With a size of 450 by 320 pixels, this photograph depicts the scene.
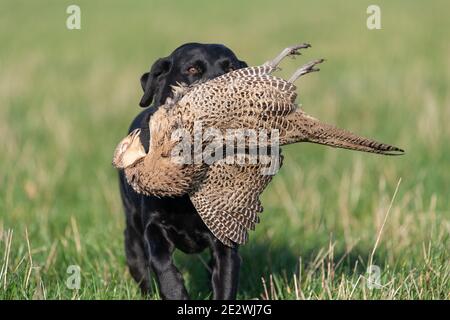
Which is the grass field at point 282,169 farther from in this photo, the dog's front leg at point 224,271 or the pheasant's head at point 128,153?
the pheasant's head at point 128,153

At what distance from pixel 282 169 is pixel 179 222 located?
13.4ft

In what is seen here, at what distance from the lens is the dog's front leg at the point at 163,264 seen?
4.46m

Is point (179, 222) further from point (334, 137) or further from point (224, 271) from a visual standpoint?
point (334, 137)

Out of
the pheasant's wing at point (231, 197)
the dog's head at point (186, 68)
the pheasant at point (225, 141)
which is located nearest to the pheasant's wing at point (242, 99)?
the pheasant at point (225, 141)

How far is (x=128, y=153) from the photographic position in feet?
12.4

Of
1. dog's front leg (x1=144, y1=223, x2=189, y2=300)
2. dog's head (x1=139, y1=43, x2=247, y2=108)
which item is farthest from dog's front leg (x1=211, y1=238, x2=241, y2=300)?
dog's head (x1=139, y1=43, x2=247, y2=108)

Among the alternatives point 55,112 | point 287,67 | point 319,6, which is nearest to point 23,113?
point 55,112

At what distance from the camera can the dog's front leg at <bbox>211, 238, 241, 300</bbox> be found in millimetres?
4543

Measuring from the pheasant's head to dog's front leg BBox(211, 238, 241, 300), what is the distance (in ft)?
3.03

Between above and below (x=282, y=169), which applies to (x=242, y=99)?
above

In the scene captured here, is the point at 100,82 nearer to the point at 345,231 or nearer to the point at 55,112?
the point at 55,112

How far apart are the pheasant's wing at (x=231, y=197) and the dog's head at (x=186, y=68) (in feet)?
3.27

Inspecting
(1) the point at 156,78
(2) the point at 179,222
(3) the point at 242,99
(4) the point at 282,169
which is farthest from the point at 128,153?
(4) the point at 282,169

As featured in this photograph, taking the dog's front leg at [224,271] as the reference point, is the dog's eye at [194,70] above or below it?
above
